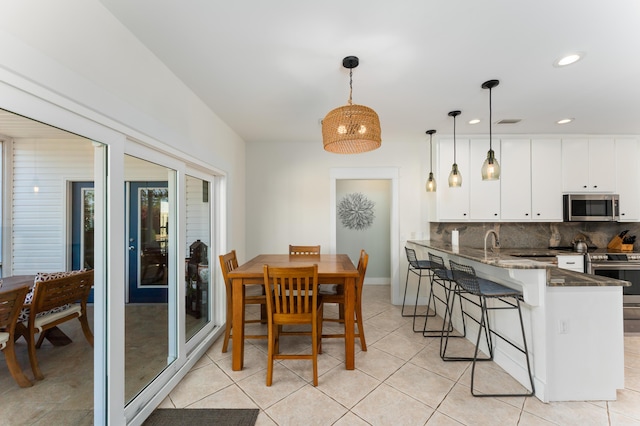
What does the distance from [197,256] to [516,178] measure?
173 inches

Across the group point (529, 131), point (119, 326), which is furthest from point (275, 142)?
point (529, 131)

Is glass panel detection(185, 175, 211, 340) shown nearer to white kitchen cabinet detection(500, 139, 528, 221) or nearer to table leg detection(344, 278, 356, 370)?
table leg detection(344, 278, 356, 370)

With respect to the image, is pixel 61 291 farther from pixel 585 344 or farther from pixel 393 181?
pixel 393 181

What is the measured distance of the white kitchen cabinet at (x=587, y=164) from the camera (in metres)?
3.61

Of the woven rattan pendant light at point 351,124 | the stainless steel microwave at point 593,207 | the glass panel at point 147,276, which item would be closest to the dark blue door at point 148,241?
the glass panel at point 147,276

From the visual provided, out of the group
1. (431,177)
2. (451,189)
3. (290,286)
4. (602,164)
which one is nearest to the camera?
(290,286)

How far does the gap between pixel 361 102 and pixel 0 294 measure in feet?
9.27

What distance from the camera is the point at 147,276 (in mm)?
2100

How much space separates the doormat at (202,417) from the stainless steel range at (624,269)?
426 cm

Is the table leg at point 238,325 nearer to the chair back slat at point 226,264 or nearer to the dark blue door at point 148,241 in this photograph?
the chair back slat at point 226,264

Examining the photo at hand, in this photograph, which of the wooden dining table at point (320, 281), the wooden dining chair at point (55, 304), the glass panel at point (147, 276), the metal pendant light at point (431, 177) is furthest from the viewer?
the metal pendant light at point (431, 177)

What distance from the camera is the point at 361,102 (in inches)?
104

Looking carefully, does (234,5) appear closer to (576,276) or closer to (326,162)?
(326,162)

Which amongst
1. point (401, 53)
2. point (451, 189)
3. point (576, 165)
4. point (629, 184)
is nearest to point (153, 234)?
point (401, 53)
